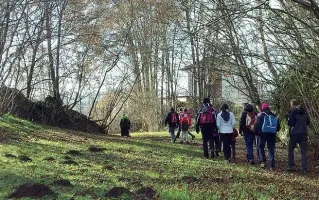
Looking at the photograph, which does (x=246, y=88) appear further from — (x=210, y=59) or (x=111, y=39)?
(x=111, y=39)

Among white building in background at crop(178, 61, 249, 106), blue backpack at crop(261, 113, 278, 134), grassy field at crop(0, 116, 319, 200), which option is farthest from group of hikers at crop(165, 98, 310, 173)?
white building in background at crop(178, 61, 249, 106)

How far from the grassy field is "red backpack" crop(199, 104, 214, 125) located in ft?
3.84

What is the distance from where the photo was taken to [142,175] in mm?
9266

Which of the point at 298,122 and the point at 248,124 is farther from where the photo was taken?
the point at 248,124

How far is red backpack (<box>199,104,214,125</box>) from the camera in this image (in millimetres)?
12641

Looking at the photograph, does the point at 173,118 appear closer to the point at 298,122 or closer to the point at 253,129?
the point at 253,129

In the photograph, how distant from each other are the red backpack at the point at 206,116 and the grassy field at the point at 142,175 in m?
1.17

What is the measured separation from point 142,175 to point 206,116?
3.99 meters

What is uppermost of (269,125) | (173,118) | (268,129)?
(173,118)

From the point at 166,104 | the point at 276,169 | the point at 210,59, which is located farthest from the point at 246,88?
the point at 166,104

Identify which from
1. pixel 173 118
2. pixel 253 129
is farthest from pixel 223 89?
pixel 253 129

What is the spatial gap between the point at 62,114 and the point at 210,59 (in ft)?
36.9

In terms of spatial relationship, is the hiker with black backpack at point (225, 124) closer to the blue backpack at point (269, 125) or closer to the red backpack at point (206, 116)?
the red backpack at point (206, 116)

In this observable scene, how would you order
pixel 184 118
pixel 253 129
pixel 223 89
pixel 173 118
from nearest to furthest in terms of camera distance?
pixel 253 129
pixel 184 118
pixel 173 118
pixel 223 89
